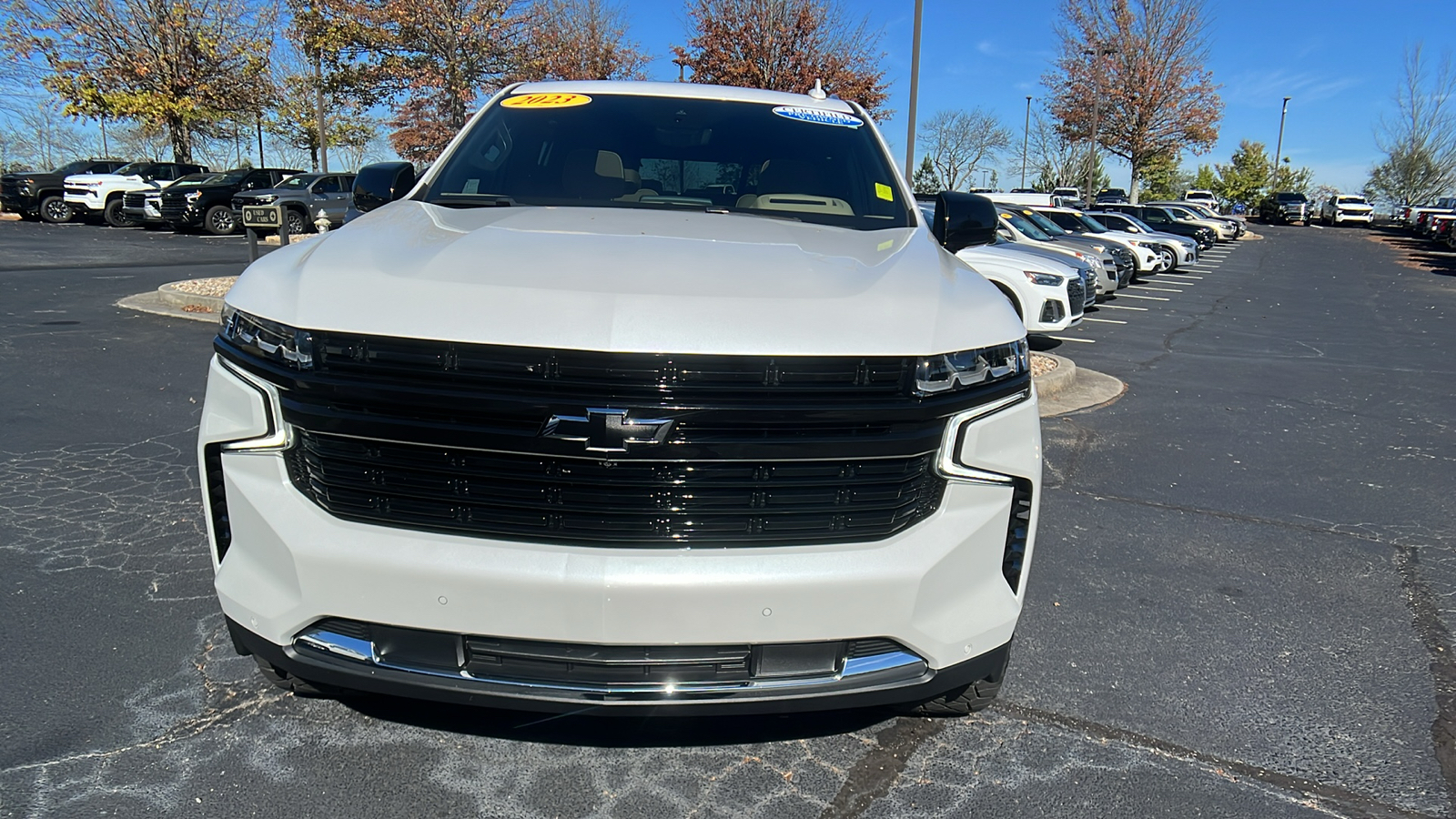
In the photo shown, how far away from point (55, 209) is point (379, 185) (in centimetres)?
2952

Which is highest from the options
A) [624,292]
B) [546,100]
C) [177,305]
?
[546,100]

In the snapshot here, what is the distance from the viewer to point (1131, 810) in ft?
8.13

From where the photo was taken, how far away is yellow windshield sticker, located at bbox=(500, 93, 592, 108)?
12.4 feet

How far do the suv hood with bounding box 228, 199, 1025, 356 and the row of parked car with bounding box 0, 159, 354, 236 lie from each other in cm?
2196

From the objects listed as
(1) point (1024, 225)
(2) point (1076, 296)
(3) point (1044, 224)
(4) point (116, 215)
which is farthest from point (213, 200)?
(2) point (1076, 296)

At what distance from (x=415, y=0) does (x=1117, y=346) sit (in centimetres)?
1999

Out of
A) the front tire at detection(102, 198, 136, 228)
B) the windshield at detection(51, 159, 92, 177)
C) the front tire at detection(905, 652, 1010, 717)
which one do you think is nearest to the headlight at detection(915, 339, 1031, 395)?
the front tire at detection(905, 652, 1010, 717)

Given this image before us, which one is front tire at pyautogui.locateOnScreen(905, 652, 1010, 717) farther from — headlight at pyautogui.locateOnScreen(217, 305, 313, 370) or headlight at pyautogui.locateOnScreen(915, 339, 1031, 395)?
headlight at pyautogui.locateOnScreen(217, 305, 313, 370)

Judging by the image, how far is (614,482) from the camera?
205 cm

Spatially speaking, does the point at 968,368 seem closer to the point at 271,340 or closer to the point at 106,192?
the point at 271,340

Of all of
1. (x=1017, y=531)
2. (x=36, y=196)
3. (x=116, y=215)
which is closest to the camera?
(x=1017, y=531)

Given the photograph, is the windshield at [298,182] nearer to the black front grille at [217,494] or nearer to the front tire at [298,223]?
the front tire at [298,223]

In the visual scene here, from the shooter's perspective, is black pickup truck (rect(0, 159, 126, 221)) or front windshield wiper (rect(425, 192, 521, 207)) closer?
front windshield wiper (rect(425, 192, 521, 207))

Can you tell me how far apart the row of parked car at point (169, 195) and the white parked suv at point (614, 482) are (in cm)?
2221
